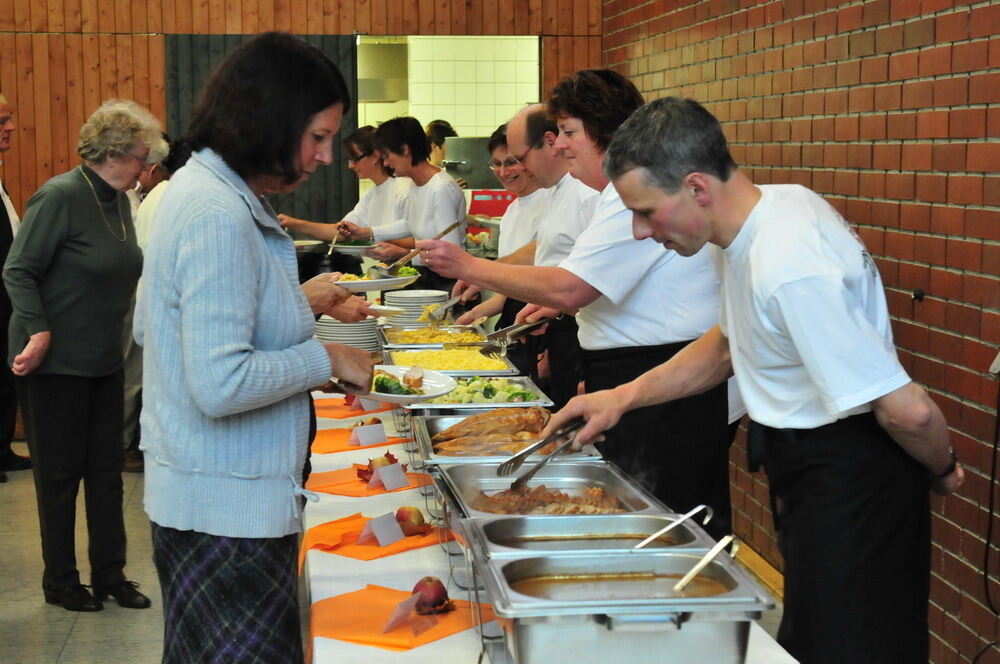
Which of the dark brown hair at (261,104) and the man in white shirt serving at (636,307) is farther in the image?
the man in white shirt serving at (636,307)

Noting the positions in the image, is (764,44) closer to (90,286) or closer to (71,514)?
(90,286)

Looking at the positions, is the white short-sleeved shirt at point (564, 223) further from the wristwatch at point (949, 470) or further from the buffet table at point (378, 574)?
the wristwatch at point (949, 470)

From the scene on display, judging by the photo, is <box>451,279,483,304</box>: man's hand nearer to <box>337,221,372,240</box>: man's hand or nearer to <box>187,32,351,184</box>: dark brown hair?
<box>337,221,372,240</box>: man's hand

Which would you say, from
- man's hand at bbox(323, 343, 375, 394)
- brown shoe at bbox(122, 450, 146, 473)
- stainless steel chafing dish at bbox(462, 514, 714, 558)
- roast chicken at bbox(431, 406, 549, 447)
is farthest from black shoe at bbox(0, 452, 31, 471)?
stainless steel chafing dish at bbox(462, 514, 714, 558)

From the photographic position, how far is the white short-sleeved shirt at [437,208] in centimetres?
576

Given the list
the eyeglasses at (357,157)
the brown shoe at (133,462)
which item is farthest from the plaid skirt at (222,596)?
the eyeglasses at (357,157)

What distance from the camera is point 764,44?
4.11 m

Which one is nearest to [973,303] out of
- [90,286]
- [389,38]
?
[90,286]

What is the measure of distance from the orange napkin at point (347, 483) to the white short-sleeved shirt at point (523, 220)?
165 centimetres

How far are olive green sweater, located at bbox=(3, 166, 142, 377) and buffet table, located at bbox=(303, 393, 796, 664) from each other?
1096mm

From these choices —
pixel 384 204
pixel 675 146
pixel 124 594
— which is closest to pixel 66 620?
pixel 124 594

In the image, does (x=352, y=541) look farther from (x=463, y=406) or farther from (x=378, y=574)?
(x=463, y=406)

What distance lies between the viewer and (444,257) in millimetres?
2760

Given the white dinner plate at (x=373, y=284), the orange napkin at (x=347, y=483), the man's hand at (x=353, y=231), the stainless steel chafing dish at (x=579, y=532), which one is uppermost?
the man's hand at (x=353, y=231)
